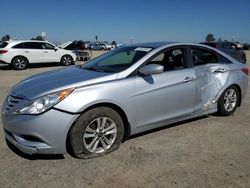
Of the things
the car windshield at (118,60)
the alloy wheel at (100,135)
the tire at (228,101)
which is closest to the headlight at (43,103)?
the alloy wheel at (100,135)

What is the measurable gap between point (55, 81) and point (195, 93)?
225 cm

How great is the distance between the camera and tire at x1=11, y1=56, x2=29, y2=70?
1443 cm

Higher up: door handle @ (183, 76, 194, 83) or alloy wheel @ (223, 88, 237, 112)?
door handle @ (183, 76, 194, 83)

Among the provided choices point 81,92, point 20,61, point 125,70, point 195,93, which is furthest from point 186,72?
point 20,61

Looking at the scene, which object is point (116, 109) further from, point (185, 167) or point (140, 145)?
point (185, 167)

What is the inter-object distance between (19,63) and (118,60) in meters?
11.3

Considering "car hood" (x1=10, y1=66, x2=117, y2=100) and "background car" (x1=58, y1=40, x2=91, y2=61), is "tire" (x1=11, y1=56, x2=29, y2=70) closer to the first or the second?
"background car" (x1=58, y1=40, x2=91, y2=61)

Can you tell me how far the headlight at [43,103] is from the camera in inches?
130

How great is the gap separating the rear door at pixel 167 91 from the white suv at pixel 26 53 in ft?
38.3

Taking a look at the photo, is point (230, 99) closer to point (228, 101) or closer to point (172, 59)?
point (228, 101)

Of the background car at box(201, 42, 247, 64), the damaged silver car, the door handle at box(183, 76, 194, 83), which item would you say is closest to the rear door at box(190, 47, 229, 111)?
the damaged silver car

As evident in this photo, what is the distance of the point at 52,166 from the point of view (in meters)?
3.46

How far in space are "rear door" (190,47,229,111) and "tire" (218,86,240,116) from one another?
25 cm

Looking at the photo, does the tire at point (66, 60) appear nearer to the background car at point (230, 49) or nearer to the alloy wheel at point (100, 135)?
the background car at point (230, 49)
